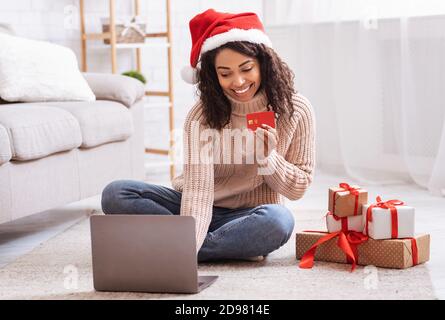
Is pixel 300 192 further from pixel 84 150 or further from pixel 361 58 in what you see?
pixel 361 58

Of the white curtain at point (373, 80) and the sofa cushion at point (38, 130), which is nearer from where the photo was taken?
the sofa cushion at point (38, 130)

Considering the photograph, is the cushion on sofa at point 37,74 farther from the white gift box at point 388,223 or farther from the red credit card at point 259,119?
the white gift box at point 388,223

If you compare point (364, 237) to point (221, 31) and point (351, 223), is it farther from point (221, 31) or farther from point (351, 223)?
point (221, 31)

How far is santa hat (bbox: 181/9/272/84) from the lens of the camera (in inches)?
83.9

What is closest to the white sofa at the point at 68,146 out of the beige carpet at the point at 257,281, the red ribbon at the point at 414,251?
the beige carpet at the point at 257,281

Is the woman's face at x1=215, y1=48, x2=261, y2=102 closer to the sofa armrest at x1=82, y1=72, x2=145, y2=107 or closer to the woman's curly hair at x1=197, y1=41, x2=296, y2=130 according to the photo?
the woman's curly hair at x1=197, y1=41, x2=296, y2=130

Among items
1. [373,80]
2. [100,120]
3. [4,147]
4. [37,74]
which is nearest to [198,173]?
[4,147]

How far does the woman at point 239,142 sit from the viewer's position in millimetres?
2127

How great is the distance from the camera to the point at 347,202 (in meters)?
2.15

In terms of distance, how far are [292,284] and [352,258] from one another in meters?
0.21

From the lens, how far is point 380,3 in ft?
11.7

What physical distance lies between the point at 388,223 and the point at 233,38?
0.61m

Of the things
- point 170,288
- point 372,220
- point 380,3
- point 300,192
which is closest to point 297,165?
point 300,192

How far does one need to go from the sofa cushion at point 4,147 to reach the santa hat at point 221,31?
1.99 ft
